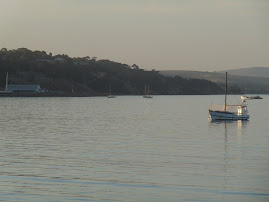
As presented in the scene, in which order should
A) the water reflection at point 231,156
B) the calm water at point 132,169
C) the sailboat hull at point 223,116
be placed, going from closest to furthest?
1. the calm water at point 132,169
2. the water reflection at point 231,156
3. the sailboat hull at point 223,116

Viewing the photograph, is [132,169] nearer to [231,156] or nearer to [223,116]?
[231,156]

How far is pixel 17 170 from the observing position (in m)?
28.7

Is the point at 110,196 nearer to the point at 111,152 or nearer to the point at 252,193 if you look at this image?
the point at 252,193

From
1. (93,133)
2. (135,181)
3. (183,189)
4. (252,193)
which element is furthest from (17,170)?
(93,133)

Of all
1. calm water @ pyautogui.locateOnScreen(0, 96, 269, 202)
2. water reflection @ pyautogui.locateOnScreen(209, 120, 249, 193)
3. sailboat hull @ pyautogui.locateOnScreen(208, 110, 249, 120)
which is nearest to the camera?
calm water @ pyautogui.locateOnScreen(0, 96, 269, 202)

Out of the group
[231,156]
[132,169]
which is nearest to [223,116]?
[231,156]

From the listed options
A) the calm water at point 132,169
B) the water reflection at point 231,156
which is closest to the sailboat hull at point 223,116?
the water reflection at point 231,156

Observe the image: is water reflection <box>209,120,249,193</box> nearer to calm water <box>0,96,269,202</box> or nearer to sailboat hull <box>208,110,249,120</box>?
calm water <box>0,96,269,202</box>

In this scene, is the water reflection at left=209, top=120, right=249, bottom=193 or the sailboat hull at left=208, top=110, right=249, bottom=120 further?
the sailboat hull at left=208, top=110, right=249, bottom=120

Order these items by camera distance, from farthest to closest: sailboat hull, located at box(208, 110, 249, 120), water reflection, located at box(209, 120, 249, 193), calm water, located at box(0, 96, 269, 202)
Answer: sailboat hull, located at box(208, 110, 249, 120) < water reflection, located at box(209, 120, 249, 193) < calm water, located at box(0, 96, 269, 202)

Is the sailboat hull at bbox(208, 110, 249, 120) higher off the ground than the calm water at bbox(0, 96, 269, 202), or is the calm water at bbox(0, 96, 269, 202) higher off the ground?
the sailboat hull at bbox(208, 110, 249, 120)

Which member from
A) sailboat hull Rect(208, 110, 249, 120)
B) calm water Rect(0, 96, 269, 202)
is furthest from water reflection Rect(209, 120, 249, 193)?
sailboat hull Rect(208, 110, 249, 120)

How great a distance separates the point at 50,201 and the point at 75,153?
1521 cm

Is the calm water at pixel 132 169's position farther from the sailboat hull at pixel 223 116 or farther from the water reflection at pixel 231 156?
the sailboat hull at pixel 223 116
